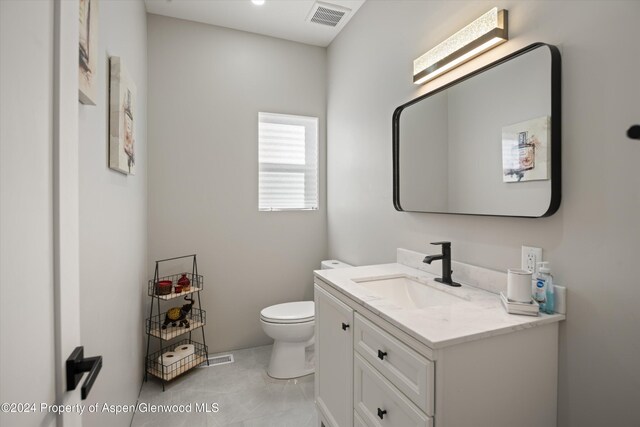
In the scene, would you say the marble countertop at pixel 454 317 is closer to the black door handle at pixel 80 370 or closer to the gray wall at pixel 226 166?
the black door handle at pixel 80 370

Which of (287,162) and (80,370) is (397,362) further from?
(287,162)

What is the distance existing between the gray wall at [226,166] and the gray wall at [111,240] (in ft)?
1.23

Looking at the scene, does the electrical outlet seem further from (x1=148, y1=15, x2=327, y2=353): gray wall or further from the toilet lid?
(x1=148, y1=15, x2=327, y2=353): gray wall

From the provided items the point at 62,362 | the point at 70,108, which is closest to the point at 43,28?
the point at 70,108

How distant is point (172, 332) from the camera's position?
239cm

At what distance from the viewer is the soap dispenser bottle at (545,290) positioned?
3.84 feet

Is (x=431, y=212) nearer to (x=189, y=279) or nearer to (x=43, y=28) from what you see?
(x=43, y=28)

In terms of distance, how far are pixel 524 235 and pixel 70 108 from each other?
1.52 m

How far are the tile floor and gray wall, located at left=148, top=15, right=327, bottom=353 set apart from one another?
41 centimetres

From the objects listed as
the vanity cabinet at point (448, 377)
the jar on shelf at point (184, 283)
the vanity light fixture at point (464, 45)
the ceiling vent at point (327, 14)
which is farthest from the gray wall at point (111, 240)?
the vanity light fixture at point (464, 45)

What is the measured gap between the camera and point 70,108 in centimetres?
70

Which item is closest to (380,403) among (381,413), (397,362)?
(381,413)

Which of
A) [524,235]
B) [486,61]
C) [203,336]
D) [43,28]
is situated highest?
[486,61]

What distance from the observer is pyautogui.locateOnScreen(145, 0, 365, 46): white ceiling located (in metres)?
2.48
